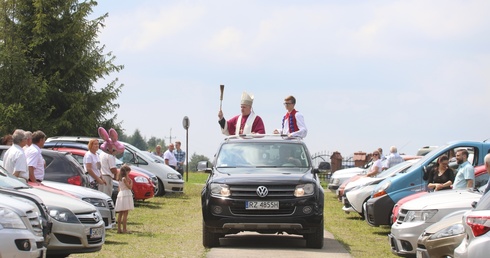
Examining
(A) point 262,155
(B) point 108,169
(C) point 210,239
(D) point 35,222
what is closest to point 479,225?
(D) point 35,222

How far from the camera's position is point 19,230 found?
10.8m

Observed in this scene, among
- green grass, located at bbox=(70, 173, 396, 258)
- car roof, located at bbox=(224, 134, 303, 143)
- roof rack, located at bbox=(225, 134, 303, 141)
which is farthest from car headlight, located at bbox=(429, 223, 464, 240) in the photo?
roof rack, located at bbox=(225, 134, 303, 141)

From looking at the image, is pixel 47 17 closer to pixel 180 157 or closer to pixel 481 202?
pixel 180 157

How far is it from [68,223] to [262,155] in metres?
5.04

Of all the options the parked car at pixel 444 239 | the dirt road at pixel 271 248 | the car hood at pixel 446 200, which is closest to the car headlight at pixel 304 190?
the dirt road at pixel 271 248

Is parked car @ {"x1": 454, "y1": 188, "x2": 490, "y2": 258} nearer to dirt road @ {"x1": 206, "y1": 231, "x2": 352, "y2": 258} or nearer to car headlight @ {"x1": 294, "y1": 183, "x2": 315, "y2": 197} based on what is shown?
dirt road @ {"x1": 206, "y1": 231, "x2": 352, "y2": 258}

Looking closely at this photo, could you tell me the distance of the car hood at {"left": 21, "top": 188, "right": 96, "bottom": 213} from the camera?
14.4 metres

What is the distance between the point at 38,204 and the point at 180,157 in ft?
92.0

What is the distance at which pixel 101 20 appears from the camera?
48000 mm

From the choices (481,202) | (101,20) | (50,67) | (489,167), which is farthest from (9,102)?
(481,202)

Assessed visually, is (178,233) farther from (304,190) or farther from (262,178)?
(304,190)

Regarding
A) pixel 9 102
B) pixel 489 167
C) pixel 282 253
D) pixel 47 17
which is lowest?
pixel 282 253

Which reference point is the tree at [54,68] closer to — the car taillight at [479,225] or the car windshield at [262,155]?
the car windshield at [262,155]

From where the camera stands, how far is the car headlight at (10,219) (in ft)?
34.8
